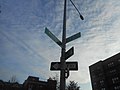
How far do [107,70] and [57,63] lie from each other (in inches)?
2376

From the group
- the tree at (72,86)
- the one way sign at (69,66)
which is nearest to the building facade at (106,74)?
the tree at (72,86)

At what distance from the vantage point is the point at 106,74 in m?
61.8

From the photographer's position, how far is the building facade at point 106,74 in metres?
56.6

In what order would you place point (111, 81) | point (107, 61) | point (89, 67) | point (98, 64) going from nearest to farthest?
point (111, 81)
point (107, 61)
point (98, 64)
point (89, 67)

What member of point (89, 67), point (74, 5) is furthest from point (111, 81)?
point (74, 5)

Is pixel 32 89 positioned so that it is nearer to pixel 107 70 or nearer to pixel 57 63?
pixel 107 70

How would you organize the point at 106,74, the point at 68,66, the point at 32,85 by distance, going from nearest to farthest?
the point at 68,66 < the point at 32,85 < the point at 106,74

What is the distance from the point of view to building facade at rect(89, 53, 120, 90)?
2227 inches

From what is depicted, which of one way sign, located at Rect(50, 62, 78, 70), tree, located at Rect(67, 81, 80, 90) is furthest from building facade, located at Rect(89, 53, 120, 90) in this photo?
one way sign, located at Rect(50, 62, 78, 70)

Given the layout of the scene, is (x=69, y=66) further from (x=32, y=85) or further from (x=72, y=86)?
(x=72, y=86)

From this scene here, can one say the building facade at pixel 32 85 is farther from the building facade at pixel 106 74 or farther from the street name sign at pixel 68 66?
the street name sign at pixel 68 66

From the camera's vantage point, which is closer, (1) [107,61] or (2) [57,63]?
(2) [57,63]

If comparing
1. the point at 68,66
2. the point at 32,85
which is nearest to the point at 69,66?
the point at 68,66

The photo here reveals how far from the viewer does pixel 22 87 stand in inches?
1991
